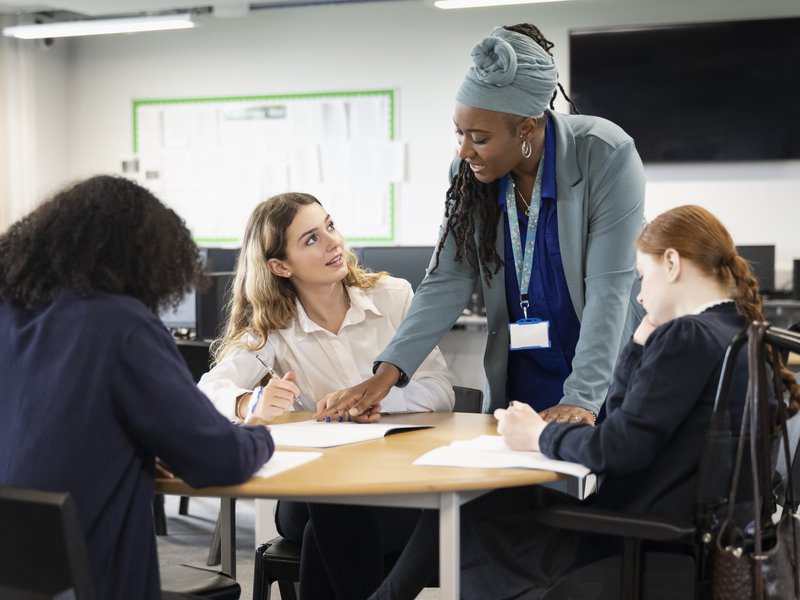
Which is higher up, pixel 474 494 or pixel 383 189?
pixel 383 189

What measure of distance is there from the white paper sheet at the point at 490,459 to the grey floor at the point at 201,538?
1.26m

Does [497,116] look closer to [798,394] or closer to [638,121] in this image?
[798,394]

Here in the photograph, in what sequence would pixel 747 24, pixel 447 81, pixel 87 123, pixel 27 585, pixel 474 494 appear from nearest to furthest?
1. pixel 27 585
2. pixel 474 494
3. pixel 747 24
4. pixel 447 81
5. pixel 87 123

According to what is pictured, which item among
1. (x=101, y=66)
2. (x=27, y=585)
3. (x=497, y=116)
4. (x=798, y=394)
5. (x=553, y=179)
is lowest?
(x=27, y=585)

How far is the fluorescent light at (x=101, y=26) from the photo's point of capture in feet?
19.8

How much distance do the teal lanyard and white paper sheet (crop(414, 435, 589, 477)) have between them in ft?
1.55

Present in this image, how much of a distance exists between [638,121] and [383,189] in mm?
1750

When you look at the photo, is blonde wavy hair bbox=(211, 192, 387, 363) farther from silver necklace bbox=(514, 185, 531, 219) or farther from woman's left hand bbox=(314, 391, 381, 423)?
silver necklace bbox=(514, 185, 531, 219)

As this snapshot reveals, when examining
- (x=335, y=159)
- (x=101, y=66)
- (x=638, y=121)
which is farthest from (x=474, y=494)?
(x=101, y=66)

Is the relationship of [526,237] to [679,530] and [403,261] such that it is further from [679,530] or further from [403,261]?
[403,261]

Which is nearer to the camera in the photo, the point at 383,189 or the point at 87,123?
the point at 383,189

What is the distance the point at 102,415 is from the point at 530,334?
1.06m

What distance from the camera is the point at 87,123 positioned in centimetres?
711

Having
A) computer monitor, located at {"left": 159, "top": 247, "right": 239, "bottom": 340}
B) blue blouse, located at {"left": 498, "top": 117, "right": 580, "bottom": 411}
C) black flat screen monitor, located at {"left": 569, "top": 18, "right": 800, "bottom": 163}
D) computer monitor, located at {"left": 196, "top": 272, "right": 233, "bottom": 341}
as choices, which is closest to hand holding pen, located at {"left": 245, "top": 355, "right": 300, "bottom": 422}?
blue blouse, located at {"left": 498, "top": 117, "right": 580, "bottom": 411}
